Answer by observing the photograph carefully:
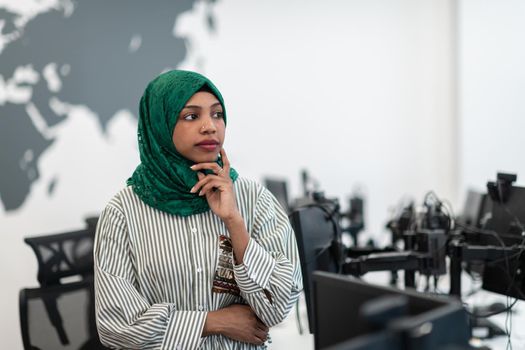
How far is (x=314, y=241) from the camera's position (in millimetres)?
2062

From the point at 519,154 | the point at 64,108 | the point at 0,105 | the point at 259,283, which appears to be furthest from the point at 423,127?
the point at 259,283

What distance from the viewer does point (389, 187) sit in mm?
5367

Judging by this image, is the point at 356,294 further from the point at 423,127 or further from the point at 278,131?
the point at 423,127

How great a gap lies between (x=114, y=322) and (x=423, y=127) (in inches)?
172

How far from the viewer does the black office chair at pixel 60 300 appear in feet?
Result: 6.85

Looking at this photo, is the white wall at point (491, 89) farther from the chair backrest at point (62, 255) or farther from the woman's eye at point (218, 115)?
the woman's eye at point (218, 115)

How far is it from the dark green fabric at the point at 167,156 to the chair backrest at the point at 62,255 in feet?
2.43

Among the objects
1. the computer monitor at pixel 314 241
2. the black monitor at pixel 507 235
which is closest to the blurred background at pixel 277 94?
the black monitor at pixel 507 235

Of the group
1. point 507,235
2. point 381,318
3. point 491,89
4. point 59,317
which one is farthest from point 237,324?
point 491,89

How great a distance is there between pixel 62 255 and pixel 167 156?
85 cm

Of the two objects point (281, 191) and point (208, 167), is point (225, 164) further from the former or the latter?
point (281, 191)

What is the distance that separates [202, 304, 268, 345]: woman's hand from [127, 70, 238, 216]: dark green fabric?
0.27m

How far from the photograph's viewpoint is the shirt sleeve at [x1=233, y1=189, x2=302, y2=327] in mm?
1560

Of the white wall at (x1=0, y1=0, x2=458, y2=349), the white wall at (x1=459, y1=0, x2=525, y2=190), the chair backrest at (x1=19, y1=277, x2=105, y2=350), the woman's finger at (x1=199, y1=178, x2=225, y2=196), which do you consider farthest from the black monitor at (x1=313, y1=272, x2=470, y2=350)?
the white wall at (x1=459, y1=0, x2=525, y2=190)
